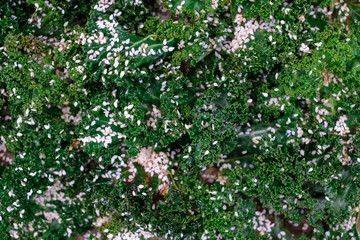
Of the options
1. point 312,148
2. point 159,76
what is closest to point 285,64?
point 312,148

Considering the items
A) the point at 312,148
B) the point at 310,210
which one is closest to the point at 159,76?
the point at 312,148

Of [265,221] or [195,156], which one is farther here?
[265,221]

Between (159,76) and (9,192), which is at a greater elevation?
(159,76)

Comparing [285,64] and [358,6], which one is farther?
[358,6]

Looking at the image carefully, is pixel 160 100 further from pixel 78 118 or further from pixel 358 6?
pixel 358 6

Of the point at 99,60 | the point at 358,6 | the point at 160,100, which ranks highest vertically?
the point at 358,6

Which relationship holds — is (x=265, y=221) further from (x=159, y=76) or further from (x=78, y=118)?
(x=78, y=118)
